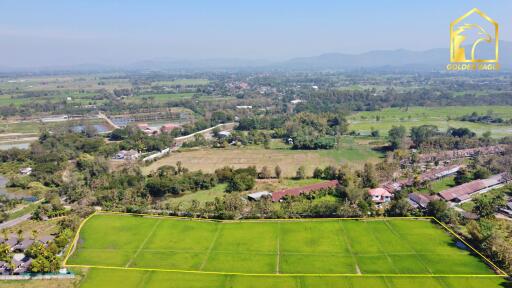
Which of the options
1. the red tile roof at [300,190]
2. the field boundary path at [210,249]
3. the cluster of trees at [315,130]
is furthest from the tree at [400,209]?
the cluster of trees at [315,130]

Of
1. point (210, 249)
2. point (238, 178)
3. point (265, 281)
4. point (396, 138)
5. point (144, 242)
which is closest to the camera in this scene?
point (265, 281)

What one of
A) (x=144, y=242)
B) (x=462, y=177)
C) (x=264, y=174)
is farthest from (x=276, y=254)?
(x=462, y=177)

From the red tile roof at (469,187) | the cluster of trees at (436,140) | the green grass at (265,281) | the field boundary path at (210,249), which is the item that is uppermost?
the cluster of trees at (436,140)

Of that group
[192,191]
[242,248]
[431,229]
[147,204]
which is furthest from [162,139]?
[431,229]

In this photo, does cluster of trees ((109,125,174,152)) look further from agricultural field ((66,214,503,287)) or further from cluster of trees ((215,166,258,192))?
agricultural field ((66,214,503,287))

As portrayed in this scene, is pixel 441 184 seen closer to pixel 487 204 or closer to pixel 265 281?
pixel 487 204

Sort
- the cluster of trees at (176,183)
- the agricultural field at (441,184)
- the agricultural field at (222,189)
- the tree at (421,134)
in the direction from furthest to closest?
the tree at (421,134)
the agricultural field at (441,184)
the cluster of trees at (176,183)
the agricultural field at (222,189)

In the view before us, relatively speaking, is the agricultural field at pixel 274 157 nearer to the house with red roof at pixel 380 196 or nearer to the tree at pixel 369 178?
the tree at pixel 369 178
